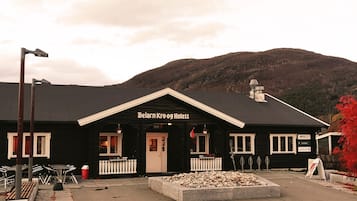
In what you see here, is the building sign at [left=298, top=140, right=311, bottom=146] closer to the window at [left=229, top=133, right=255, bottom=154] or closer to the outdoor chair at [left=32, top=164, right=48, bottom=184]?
the window at [left=229, top=133, right=255, bottom=154]

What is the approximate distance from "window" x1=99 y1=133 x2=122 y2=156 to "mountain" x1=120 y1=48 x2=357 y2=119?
8754cm

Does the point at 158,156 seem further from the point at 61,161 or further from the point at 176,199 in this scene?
the point at 176,199

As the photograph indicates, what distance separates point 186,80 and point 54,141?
132 m

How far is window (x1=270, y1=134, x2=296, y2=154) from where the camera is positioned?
2634 cm

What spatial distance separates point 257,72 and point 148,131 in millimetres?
129388

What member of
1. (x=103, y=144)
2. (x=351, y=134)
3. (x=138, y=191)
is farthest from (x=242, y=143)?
(x=138, y=191)

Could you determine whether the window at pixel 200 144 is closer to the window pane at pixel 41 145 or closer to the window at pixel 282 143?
the window at pixel 282 143

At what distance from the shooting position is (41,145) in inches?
852


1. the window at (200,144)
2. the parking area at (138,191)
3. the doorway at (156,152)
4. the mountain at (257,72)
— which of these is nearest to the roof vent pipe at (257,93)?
the window at (200,144)

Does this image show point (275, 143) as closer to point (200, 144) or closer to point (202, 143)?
point (202, 143)

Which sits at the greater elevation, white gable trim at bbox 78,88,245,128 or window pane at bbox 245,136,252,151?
white gable trim at bbox 78,88,245,128

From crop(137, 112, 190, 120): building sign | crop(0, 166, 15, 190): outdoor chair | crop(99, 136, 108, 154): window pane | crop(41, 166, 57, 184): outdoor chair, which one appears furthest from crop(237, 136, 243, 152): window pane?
crop(0, 166, 15, 190): outdoor chair

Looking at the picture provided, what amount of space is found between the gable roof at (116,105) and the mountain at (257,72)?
263 feet

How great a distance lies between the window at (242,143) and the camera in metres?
25.5
